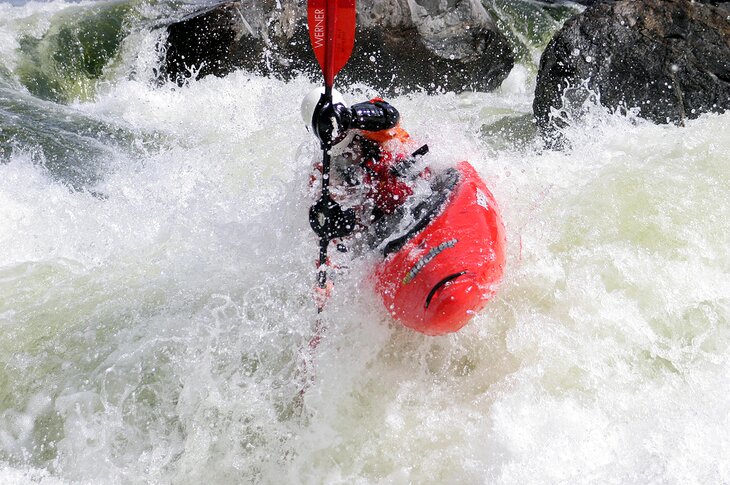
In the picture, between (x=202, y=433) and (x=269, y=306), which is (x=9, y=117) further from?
(x=202, y=433)

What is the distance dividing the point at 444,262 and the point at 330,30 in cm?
106

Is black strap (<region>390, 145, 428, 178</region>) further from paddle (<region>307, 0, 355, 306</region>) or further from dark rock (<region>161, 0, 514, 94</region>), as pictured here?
dark rock (<region>161, 0, 514, 94</region>)

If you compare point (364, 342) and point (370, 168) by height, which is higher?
point (370, 168)

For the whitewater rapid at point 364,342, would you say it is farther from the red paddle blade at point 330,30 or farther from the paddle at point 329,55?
the red paddle blade at point 330,30

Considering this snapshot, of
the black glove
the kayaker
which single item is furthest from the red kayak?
the black glove

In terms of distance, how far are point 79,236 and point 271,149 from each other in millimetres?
1806

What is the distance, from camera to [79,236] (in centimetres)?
386

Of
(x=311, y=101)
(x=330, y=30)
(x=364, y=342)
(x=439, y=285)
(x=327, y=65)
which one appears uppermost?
(x=330, y=30)

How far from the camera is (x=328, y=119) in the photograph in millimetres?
2594

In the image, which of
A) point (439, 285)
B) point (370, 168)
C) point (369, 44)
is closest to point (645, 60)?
point (369, 44)

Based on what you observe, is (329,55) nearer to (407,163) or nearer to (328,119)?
(328,119)

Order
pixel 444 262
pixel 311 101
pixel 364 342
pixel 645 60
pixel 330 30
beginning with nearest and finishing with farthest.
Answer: pixel 330 30 < pixel 444 262 < pixel 311 101 < pixel 364 342 < pixel 645 60

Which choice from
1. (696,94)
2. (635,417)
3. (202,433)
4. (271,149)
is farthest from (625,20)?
(202,433)

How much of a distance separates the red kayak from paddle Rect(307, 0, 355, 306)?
0.29 meters
